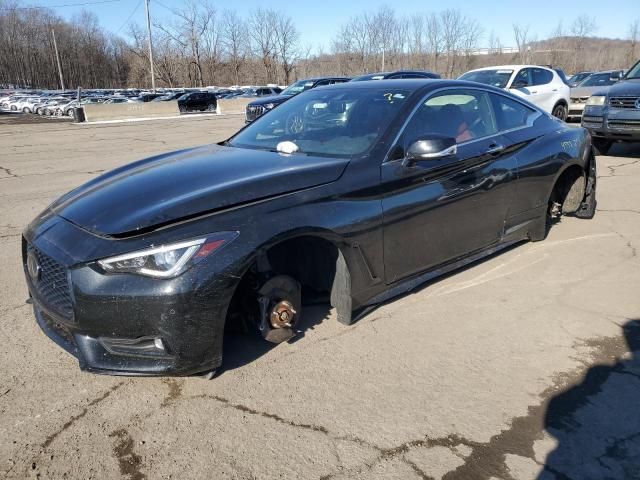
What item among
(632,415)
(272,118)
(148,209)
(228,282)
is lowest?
(632,415)

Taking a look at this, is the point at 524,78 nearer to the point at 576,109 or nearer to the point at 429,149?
the point at 576,109

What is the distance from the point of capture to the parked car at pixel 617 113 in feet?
28.4

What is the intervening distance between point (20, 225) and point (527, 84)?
458 inches

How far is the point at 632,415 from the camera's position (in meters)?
2.50

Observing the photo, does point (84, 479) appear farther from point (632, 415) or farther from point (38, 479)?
point (632, 415)

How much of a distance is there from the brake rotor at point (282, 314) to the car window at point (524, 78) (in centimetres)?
1148

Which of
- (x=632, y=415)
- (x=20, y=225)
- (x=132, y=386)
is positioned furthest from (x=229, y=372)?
(x=20, y=225)

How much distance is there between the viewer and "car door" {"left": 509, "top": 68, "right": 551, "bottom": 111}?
488 inches

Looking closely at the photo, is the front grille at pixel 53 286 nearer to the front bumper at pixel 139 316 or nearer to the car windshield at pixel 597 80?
the front bumper at pixel 139 316

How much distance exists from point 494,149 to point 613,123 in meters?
6.43

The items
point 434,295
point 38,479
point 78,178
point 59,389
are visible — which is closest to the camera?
point 38,479

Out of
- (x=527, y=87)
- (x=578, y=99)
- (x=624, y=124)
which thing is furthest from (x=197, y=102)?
(x=624, y=124)

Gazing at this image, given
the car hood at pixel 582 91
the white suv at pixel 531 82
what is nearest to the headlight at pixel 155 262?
the white suv at pixel 531 82

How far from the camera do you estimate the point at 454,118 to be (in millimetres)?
3908
